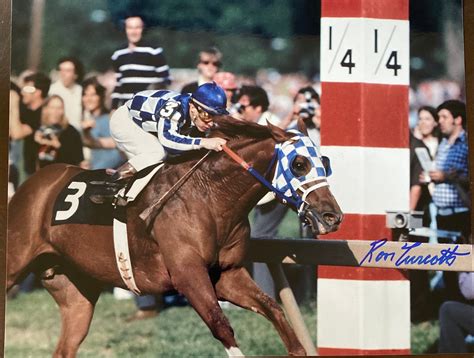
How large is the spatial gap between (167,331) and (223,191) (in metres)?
0.63

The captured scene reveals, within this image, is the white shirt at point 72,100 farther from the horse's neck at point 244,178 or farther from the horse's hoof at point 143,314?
the horse's hoof at point 143,314

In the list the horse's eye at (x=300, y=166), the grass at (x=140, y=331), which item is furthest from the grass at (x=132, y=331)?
the horse's eye at (x=300, y=166)

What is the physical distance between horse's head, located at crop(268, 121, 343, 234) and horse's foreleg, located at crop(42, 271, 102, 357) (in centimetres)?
90

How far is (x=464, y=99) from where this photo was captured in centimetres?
418

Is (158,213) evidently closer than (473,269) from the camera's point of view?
Yes

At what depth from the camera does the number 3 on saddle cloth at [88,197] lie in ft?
12.7

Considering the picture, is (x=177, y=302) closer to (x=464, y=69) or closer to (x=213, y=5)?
(x=213, y=5)

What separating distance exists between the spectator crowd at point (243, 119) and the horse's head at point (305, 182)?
8.7 inches

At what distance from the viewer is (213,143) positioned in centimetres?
380

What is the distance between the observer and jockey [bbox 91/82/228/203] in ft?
12.6


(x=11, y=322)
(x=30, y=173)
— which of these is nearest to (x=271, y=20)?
(x=30, y=173)

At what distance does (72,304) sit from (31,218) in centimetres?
39

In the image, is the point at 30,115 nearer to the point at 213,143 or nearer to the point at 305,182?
the point at 213,143
